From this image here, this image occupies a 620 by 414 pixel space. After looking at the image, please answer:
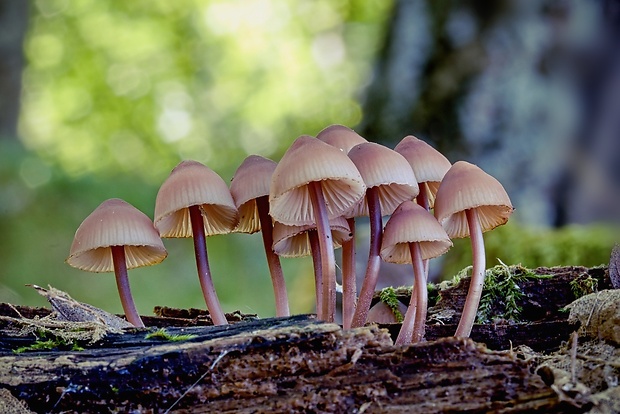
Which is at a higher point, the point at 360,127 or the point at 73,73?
the point at 73,73

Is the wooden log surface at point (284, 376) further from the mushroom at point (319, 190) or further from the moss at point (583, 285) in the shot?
the moss at point (583, 285)

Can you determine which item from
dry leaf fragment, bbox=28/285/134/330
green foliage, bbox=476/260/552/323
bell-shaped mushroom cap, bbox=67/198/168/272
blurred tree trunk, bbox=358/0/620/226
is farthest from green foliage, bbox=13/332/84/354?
blurred tree trunk, bbox=358/0/620/226

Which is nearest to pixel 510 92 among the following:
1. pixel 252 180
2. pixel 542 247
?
pixel 542 247

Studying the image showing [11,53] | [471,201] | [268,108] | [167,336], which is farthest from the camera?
[268,108]

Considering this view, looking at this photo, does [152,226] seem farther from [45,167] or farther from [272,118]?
[272,118]

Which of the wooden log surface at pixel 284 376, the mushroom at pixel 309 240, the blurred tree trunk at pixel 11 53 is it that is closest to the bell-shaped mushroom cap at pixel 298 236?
the mushroom at pixel 309 240

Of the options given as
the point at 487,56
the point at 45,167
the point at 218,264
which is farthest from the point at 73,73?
the point at 487,56

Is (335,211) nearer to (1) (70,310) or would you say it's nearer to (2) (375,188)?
(2) (375,188)
